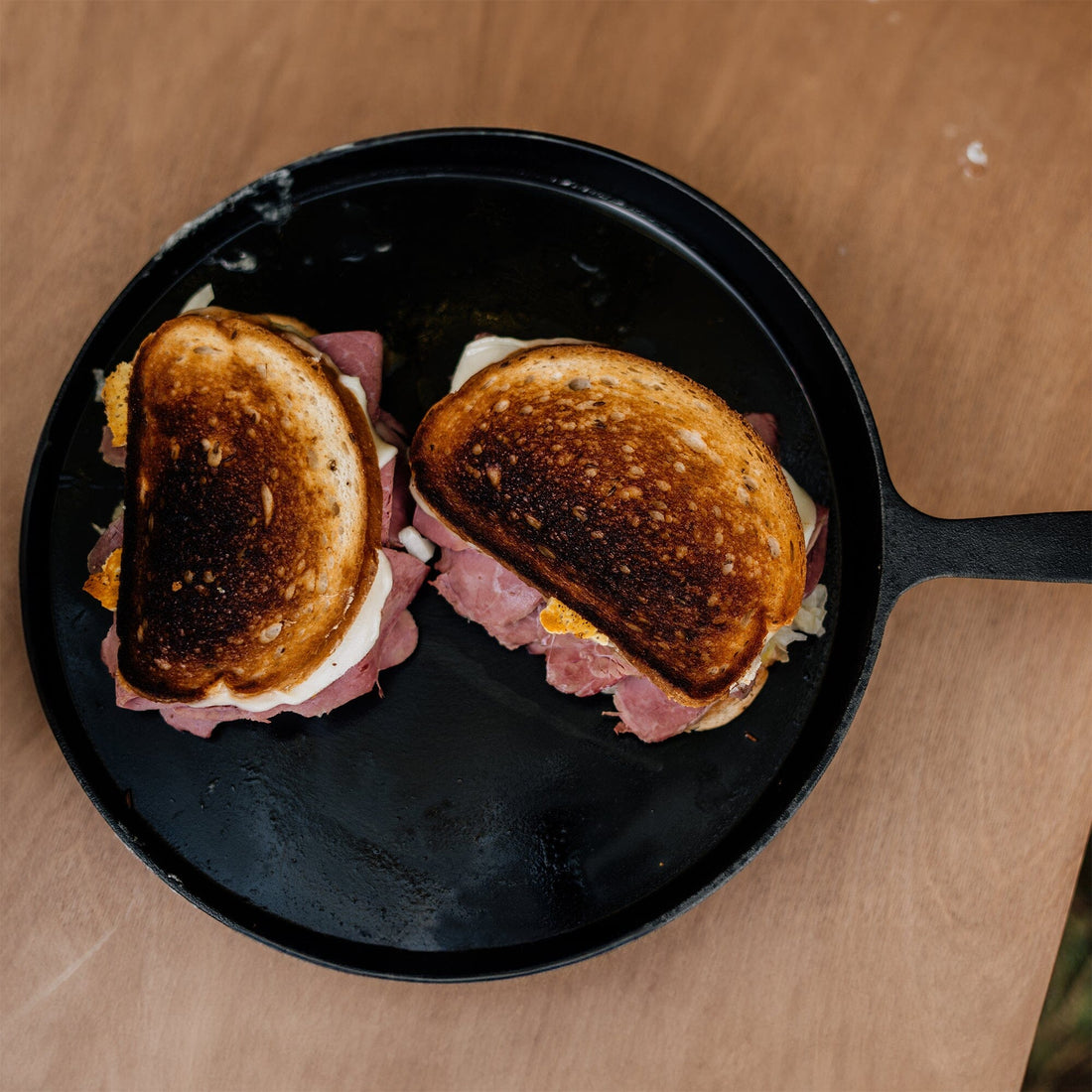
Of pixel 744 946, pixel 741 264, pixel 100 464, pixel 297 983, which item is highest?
pixel 741 264

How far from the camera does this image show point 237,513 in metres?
1.19

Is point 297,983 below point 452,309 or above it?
below

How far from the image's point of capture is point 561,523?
1.22 metres

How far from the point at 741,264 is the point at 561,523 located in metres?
0.60

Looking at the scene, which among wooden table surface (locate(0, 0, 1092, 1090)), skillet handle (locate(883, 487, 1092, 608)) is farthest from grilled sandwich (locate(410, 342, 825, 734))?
wooden table surface (locate(0, 0, 1092, 1090))

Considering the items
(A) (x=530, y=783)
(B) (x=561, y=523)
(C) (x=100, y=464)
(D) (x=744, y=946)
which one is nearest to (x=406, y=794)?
(A) (x=530, y=783)

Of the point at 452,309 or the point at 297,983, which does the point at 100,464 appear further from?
the point at 297,983

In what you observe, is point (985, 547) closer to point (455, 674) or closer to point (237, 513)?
point (455, 674)

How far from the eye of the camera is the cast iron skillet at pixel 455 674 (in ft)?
4.43

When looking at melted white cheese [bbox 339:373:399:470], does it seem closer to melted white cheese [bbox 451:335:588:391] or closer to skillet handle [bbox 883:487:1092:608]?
melted white cheese [bbox 451:335:588:391]

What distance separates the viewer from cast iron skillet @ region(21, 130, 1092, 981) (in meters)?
1.35

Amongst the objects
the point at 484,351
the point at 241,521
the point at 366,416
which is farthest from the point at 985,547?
the point at 241,521

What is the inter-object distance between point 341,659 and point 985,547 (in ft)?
3.48

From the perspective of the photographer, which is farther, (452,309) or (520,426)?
(452,309)
